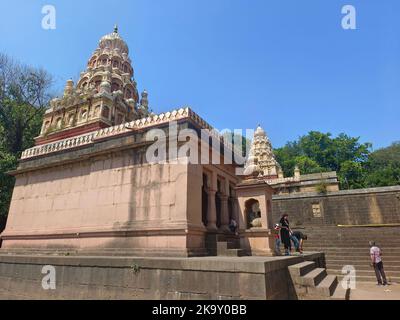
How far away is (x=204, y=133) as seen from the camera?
10.4 metres

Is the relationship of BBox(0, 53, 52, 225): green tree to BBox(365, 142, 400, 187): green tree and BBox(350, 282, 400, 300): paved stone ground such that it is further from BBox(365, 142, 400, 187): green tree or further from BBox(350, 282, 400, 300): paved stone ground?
BBox(365, 142, 400, 187): green tree

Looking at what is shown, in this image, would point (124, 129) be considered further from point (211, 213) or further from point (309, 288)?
point (309, 288)

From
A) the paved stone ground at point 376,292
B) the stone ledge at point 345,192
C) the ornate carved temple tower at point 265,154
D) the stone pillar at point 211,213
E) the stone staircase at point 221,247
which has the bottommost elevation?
the paved stone ground at point 376,292

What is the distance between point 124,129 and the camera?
11133mm

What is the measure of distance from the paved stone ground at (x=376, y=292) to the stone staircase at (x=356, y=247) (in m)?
1.56

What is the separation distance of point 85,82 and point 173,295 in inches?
972

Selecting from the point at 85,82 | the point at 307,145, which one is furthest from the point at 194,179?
the point at 307,145

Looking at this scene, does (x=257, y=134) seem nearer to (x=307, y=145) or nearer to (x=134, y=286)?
(x=307, y=145)

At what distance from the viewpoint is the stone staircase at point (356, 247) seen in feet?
Result: 43.7

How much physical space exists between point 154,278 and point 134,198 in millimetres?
3742

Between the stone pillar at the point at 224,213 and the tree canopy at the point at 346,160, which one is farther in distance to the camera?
the tree canopy at the point at 346,160

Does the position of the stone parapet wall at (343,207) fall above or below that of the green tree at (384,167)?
below

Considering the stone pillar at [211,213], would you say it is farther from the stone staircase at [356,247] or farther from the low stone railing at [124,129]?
the stone staircase at [356,247]

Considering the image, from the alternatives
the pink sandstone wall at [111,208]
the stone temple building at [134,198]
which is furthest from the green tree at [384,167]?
the pink sandstone wall at [111,208]
